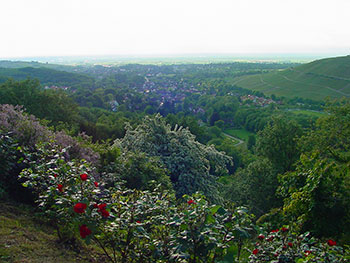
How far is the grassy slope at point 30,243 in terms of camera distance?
12.2 feet

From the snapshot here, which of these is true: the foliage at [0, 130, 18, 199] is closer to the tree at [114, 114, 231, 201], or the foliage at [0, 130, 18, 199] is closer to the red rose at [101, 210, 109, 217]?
the red rose at [101, 210, 109, 217]

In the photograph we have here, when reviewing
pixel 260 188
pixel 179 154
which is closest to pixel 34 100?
pixel 179 154

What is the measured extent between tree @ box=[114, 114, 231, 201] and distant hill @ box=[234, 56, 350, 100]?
66037 millimetres

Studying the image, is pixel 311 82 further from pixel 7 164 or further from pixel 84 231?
pixel 84 231

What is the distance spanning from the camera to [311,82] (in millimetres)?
82750

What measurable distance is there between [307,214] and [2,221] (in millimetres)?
6220

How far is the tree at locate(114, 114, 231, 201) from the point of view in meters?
10.9

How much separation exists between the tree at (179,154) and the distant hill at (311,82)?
66037mm

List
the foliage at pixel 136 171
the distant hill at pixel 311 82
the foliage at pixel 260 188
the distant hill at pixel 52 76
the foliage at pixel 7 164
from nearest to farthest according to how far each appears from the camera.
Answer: the foliage at pixel 7 164
the foliage at pixel 136 171
the foliage at pixel 260 188
the distant hill at pixel 311 82
the distant hill at pixel 52 76

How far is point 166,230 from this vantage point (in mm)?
3572

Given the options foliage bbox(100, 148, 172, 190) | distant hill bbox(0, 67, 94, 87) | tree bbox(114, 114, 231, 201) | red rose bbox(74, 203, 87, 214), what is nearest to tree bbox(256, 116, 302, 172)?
tree bbox(114, 114, 231, 201)

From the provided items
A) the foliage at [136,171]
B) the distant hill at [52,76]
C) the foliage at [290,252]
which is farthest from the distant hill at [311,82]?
the foliage at [290,252]

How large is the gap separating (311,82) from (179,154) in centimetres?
8530

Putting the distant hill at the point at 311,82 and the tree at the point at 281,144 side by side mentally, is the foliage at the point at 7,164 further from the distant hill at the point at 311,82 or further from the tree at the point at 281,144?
the distant hill at the point at 311,82
